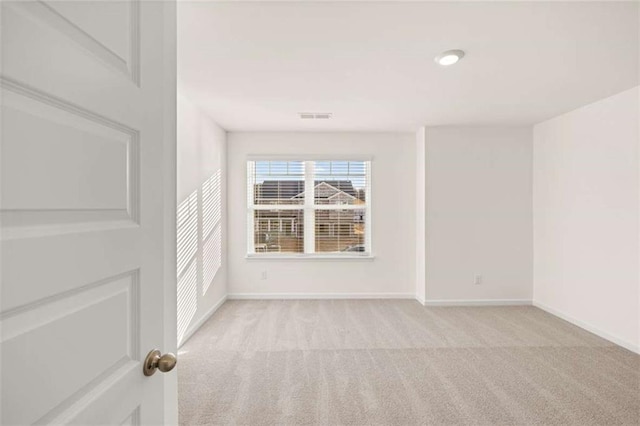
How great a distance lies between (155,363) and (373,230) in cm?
424

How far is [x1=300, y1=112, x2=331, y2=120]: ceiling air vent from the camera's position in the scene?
12.8 ft

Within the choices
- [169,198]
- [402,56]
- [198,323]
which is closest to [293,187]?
[198,323]

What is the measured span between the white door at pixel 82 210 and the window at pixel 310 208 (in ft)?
13.3

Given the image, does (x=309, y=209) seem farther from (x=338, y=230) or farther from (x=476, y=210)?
(x=476, y=210)

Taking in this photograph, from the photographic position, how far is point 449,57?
95.3 inches

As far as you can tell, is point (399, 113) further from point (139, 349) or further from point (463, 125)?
point (139, 349)

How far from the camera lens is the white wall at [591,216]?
3.19 meters

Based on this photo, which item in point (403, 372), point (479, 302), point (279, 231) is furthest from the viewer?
point (279, 231)

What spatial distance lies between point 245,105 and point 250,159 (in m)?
1.34

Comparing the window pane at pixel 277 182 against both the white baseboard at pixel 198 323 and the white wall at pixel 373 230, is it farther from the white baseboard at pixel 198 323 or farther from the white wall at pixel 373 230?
the white baseboard at pixel 198 323

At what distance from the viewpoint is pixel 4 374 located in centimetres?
46

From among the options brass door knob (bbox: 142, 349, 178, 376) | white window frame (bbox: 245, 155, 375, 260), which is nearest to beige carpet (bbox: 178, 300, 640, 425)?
white window frame (bbox: 245, 155, 375, 260)

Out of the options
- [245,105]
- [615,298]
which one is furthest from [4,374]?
[615,298]

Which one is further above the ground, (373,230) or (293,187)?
(293,187)
